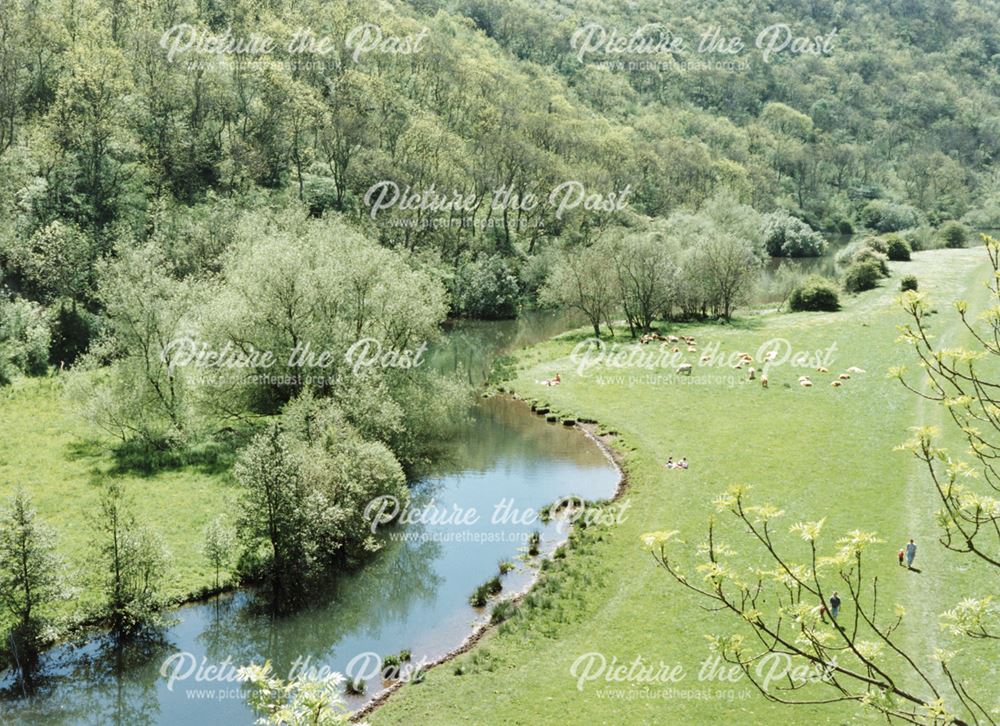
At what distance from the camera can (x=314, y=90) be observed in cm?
8512

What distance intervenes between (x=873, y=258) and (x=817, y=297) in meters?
12.6

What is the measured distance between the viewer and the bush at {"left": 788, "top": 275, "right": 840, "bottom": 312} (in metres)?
64.2

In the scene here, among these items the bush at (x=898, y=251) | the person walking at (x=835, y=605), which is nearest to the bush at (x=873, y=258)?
the bush at (x=898, y=251)

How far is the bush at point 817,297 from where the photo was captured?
211ft

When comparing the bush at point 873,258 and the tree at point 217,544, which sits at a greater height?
the bush at point 873,258

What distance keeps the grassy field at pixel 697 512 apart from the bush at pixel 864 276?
43.2 feet

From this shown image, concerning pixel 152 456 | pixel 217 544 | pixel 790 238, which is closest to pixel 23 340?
pixel 152 456

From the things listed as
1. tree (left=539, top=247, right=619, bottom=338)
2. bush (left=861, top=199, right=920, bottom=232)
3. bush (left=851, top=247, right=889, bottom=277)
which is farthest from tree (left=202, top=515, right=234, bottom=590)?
bush (left=861, top=199, right=920, bottom=232)

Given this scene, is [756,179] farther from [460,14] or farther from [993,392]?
[993,392]

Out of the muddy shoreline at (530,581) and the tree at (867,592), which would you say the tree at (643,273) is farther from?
the tree at (867,592)

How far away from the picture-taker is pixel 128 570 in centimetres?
2391

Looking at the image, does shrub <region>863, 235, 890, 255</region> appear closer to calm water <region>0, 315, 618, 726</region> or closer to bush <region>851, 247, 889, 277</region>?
bush <region>851, 247, 889, 277</region>

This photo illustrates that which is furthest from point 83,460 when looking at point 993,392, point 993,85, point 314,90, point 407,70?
point 993,85

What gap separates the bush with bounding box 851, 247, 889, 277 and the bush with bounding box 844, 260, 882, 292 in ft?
2.17
